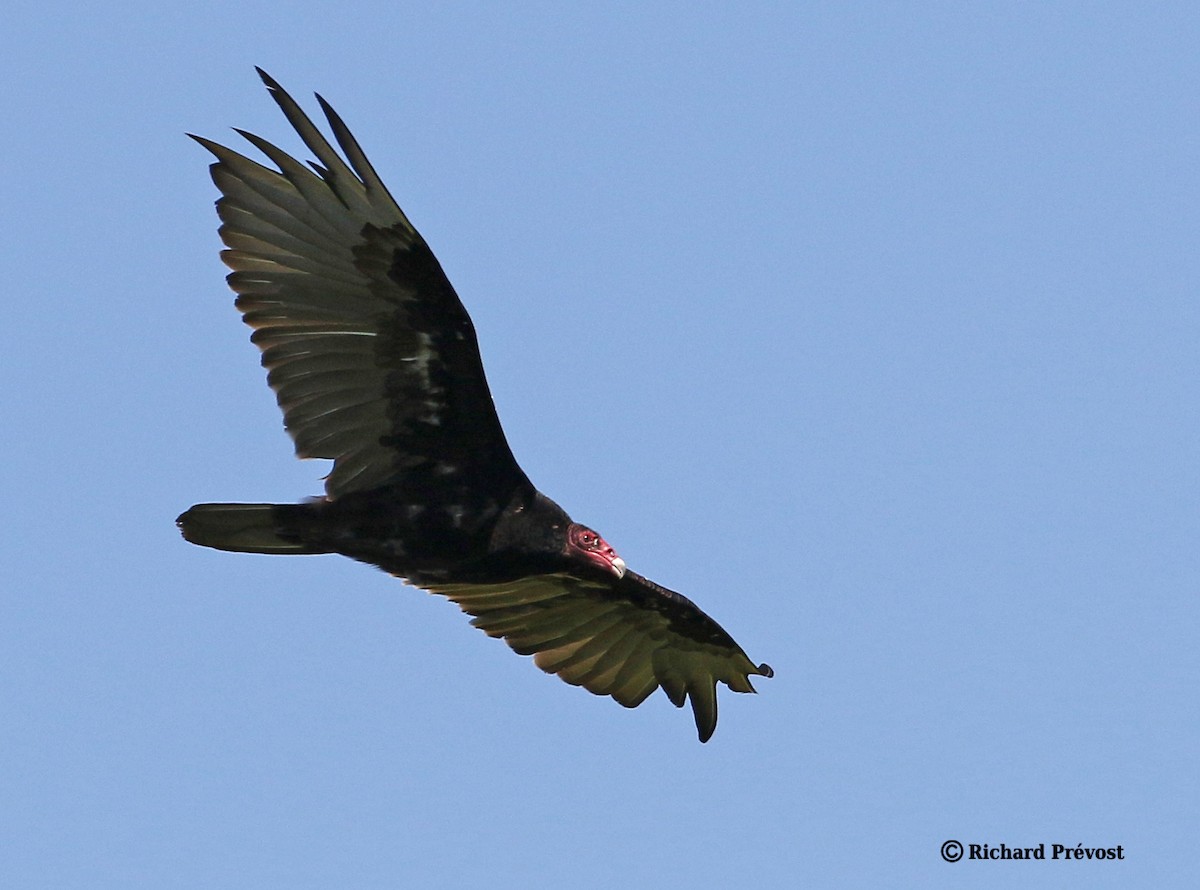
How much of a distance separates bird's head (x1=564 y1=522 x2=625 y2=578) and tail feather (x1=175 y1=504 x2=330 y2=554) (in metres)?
1.49

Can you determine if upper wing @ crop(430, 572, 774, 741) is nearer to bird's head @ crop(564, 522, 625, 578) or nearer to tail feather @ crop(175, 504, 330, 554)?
bird's head @ crop(564, 522, 625, 578)

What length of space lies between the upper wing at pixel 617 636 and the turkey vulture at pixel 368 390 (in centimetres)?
94

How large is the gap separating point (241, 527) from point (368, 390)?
100 centimetres

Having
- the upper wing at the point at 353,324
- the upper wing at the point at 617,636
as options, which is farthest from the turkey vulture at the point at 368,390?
the upper wing at the point at 617,636

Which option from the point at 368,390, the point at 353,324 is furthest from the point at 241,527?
the point at 353,324

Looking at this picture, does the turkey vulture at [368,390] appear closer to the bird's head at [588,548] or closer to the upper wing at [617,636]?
the bird's head at [588,548]

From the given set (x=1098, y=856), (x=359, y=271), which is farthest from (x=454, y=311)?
(x=1098, y=856)

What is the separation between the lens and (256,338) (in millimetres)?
9828

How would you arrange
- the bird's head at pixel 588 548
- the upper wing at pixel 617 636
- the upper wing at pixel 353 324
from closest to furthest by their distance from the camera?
the upper wing at pixel 353 324
the bird's head at pixel 588 548
the upper wing at pixel 617 636

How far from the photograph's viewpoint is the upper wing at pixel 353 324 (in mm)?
9586

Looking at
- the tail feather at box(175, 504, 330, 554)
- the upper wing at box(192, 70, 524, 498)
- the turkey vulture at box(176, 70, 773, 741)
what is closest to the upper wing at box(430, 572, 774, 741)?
the turkey vulture at box(176, 70, 773, 741)

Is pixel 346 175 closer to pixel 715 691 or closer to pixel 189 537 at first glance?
pixel 189 537

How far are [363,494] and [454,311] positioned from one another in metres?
1.14

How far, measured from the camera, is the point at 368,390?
32.9 feet
